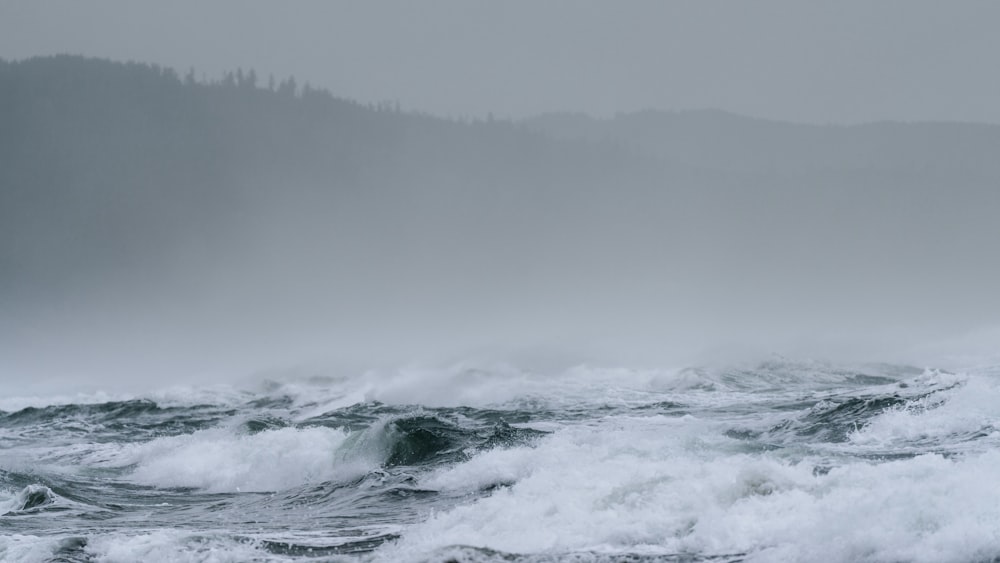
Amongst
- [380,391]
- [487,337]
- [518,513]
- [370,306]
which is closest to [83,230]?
Answer: [370,306]

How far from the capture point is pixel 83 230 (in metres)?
92.3

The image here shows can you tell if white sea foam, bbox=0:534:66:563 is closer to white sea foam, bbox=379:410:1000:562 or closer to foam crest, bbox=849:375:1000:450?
white sea foam, bbox=379:410:1000:562

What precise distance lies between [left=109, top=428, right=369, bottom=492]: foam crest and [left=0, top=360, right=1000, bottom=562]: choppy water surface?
0.05 m

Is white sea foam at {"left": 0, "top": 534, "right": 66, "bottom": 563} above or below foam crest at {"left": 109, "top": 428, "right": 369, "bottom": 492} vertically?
below

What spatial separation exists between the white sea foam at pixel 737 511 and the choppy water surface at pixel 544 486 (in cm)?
2

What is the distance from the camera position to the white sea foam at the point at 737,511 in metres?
8.21

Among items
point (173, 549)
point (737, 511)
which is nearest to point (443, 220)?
point (173, 549)

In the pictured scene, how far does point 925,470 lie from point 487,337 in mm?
79395

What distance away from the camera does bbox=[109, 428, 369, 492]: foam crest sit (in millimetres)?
16031

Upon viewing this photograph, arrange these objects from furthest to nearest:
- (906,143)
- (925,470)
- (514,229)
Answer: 1. (906,143)
2. (514,229)
3. (925,470)

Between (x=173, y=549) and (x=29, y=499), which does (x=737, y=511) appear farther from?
(x=29, y=499)

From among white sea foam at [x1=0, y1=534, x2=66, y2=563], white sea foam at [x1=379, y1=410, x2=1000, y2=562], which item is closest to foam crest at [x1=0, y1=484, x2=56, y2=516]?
white sea foam at [x1=0, y1=534, x2=66, y2=563]

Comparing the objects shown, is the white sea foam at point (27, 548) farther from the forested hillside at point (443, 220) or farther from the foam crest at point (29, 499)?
the forested hillside at point (443, 220)

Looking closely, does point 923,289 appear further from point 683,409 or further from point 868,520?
point 868,520
